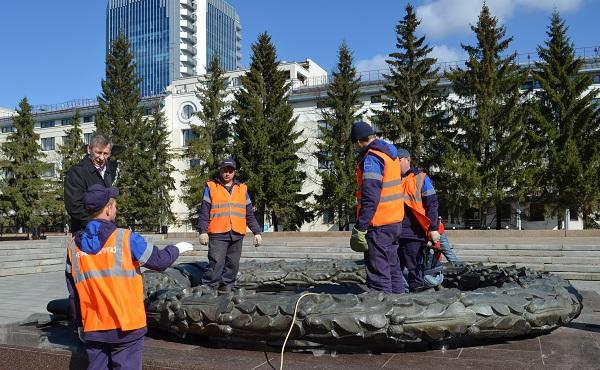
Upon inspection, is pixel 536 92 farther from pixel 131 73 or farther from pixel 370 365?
pixel 370 365

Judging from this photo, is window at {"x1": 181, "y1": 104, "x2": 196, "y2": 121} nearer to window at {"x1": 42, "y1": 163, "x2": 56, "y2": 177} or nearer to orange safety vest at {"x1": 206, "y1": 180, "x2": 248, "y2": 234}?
window at {"x1": 42, "y1": 163, "x2": 56, "y2": 177}

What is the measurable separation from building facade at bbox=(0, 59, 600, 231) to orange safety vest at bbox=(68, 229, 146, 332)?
2787 cm

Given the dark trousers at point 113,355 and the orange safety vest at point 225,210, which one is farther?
the orange safety vest at point 225,210

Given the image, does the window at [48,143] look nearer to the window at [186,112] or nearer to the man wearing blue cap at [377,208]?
the window at [186,112]

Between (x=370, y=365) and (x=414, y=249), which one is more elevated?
(x=414, y=249)

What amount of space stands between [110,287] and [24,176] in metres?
35.8

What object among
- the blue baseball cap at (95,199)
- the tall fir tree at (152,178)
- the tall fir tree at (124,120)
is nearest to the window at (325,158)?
the tall fir tree at (152,178)

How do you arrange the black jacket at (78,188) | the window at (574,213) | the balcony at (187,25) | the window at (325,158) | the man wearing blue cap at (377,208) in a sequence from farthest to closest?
the balcony at (187,25)
the window at (325,158)
the window at (574,213)
the man wearing blue cap at (377,208)
the black jacket at (78,188)

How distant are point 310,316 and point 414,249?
7.04 feet

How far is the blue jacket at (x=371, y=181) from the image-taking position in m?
4.26

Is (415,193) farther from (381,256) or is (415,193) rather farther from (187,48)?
(187,48)

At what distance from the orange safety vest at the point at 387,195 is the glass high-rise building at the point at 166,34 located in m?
106

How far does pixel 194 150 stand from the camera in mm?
32125

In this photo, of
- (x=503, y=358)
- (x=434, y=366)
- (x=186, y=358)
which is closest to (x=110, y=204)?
(x=186, y=358)
